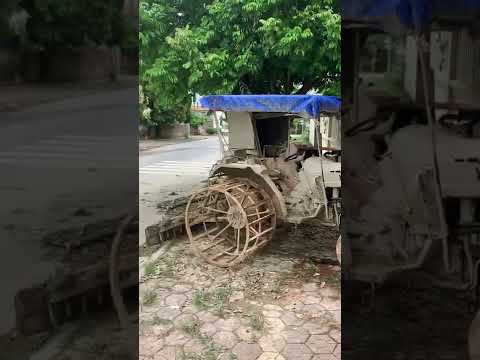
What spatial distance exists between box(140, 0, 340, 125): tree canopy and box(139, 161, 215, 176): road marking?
3.19 metres

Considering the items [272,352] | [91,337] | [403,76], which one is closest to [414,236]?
[403,76]

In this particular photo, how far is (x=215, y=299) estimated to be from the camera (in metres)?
4.43

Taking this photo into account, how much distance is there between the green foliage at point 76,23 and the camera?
1742mm

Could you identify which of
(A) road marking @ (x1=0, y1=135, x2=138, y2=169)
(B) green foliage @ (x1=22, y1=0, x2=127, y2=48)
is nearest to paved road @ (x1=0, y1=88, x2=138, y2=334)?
(A) road marking @ (x1=0, y1=135, x2=138, y2=169)

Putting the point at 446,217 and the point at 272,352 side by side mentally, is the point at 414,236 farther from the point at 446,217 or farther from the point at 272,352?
the point at 272,352

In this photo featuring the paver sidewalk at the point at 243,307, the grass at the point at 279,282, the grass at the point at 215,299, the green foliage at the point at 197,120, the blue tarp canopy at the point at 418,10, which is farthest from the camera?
the green foliage at the point at 197,120

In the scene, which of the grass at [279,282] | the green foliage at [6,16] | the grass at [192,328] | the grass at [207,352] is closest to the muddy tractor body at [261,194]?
the grass at [279,282]

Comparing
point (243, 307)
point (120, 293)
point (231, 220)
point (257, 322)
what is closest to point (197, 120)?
point (231, 220)

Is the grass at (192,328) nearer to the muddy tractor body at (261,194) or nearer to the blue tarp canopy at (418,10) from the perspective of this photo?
the muddy tractor body at (261,194)

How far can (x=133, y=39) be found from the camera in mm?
1889

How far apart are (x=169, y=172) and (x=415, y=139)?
10125 mm

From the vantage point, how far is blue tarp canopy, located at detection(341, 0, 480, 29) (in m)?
1.56

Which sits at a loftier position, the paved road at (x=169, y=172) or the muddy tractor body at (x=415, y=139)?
the muddy tractor body at (x=415, y=139)

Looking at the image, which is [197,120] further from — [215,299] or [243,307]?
[243,307]
